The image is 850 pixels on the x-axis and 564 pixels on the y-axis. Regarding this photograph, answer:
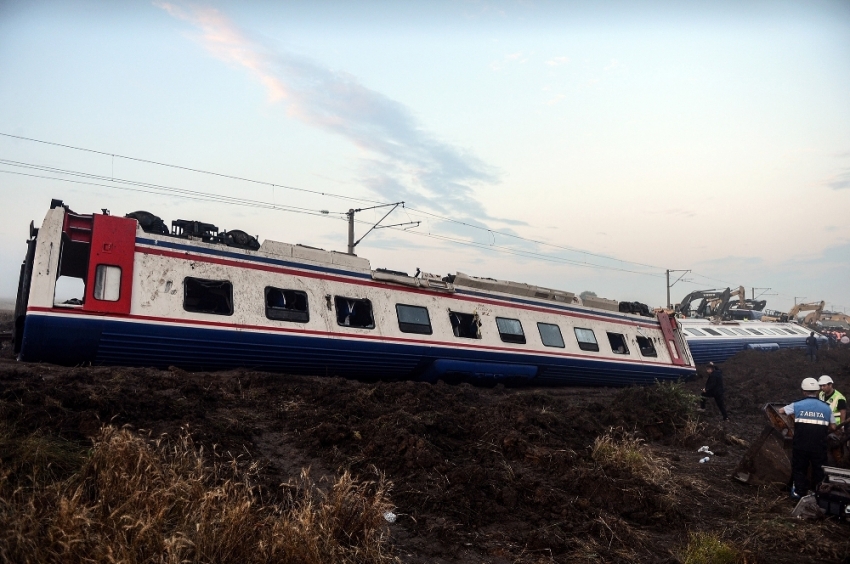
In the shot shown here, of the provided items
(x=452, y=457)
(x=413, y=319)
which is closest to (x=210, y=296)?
(x=413, y=319)

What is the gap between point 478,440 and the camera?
8562 millimetres

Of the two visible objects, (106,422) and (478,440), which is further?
(478,440)

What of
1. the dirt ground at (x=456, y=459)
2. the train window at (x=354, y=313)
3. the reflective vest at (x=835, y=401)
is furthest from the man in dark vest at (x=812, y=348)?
the train window at (x=354, y=313)

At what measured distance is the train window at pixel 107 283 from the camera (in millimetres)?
9867

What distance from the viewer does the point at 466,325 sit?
15.1 meters

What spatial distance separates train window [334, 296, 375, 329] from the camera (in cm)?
1281

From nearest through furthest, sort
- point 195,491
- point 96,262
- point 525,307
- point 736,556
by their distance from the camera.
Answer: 1. point 195,491
2. point 736,556
3. point 96,262
4. point 525,307

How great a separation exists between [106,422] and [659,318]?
64.1ft

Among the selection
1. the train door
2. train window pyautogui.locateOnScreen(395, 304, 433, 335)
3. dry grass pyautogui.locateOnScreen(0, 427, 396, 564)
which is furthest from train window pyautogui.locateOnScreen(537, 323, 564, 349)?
dry grass pyautogui.locateOnScreen(0, 427, 396, 564)

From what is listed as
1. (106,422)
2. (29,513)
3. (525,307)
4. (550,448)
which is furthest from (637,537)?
(525,307)

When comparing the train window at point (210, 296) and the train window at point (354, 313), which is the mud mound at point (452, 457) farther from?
the train window at point (354, 313)

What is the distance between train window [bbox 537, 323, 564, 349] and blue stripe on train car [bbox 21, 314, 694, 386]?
1.58 feet

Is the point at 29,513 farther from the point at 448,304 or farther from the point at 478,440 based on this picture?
the point at 448,304

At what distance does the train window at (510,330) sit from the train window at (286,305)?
5646 millimetres
